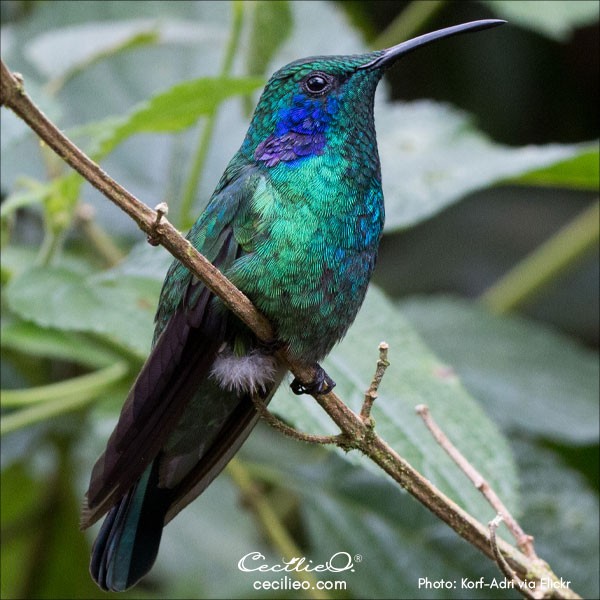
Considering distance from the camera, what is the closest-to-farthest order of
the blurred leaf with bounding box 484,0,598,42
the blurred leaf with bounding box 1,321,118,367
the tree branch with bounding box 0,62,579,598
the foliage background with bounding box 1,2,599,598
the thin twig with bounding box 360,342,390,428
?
the tree branch with bounding box 0,62,579,598
the thin twig with bounding box 360,342,390,428
the foliage background with bounding box 1,2,599,598
the blurred leaf with bounding box 1,321,118,367
the blurred leaf with bounding box 484,0,598,42

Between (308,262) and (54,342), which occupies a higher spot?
(54,342)

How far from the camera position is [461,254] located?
14.5 feet

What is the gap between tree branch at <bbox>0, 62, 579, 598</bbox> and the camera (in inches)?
51.4

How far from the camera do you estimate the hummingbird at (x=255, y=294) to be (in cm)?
183

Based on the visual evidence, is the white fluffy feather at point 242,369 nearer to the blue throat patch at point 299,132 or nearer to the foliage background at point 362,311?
the foliage background at point 362,311

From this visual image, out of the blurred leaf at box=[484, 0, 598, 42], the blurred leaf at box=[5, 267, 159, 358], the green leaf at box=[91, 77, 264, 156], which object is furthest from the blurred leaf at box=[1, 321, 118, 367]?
the blurred leaf at box=[484, 0, 598, 42]

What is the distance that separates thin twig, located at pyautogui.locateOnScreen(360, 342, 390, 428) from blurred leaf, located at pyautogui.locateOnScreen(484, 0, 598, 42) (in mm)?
1627

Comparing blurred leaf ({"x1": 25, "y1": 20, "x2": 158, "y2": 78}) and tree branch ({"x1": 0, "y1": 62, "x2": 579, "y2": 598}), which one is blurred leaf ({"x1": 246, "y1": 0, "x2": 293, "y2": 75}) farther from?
tree branch ({"x1": 0, "y1": 62, "x2": 579, "y2": 598})

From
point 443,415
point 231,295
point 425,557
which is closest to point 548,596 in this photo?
point 443,415

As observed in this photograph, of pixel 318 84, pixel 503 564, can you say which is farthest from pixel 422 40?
pixel 503 564

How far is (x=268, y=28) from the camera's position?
254cm

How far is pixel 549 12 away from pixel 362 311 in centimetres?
124

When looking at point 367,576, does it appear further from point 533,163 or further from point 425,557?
point 533,163

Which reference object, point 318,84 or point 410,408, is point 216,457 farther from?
point 318,84
